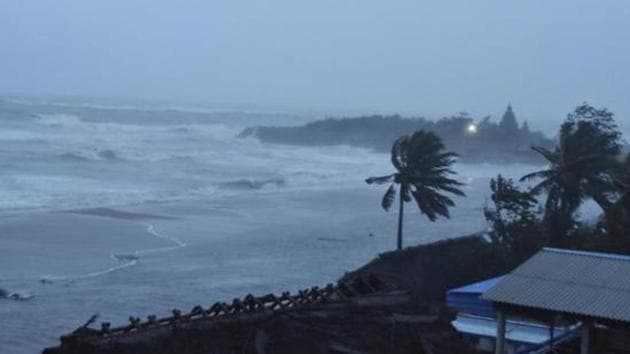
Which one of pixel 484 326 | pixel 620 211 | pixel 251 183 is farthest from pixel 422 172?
pixel 251 183

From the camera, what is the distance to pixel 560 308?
12586mm

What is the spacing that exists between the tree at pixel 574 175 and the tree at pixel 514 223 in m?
0.43

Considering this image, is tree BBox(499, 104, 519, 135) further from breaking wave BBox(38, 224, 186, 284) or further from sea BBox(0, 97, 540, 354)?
breaking wave BBox(38, 224, 186, 284)

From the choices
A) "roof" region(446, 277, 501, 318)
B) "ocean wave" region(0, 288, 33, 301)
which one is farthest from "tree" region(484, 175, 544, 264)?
"ocean wave" region(0, 288, 33, 301)

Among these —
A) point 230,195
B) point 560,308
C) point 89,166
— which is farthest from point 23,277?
point 89,166

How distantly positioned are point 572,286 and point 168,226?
21.9 meters

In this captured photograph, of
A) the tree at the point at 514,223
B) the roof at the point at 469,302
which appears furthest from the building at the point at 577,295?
the tree at the point at 514,223

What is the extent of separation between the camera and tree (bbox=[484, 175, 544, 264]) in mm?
25438

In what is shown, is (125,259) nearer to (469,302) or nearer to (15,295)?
(15,295)

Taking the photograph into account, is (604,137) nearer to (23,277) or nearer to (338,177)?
(23,277)

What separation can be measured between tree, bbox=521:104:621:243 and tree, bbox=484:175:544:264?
0.43 meters

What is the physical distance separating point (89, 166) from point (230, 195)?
1237 cm

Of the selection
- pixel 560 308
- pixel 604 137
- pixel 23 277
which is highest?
pixel 604 137

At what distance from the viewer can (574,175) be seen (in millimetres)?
26609
